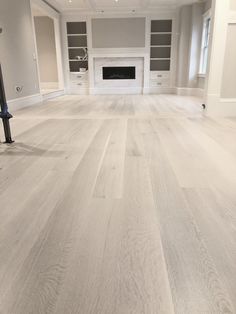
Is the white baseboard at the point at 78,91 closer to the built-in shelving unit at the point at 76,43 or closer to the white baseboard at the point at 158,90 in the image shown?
the built-in shelving unit at the point at 76,43

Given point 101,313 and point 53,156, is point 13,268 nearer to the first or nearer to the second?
point 101,313

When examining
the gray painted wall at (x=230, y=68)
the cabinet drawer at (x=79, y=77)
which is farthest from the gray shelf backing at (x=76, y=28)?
the gray painted wall at (x=230, y=68)

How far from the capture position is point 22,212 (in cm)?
110

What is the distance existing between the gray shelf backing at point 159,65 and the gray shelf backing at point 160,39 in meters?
0.46

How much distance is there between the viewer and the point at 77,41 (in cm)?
746

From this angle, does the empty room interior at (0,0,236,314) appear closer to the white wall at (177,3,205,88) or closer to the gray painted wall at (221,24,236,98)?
the gray painted wall at (221,24,236,98)

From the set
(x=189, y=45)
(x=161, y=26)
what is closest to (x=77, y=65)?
(x=161, y=26)

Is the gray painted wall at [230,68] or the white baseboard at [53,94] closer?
the gray painted wall at [230,68]

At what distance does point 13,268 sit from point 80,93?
7.37 meters

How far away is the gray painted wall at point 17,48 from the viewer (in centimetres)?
409

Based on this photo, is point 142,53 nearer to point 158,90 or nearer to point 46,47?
point 158,90

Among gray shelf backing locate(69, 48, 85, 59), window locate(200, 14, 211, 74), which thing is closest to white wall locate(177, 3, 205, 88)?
window locate(200, 14, 211, 74)

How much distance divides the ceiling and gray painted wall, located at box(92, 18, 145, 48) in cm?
29

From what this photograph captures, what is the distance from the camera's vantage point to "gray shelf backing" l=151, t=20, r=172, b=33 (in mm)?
7113
